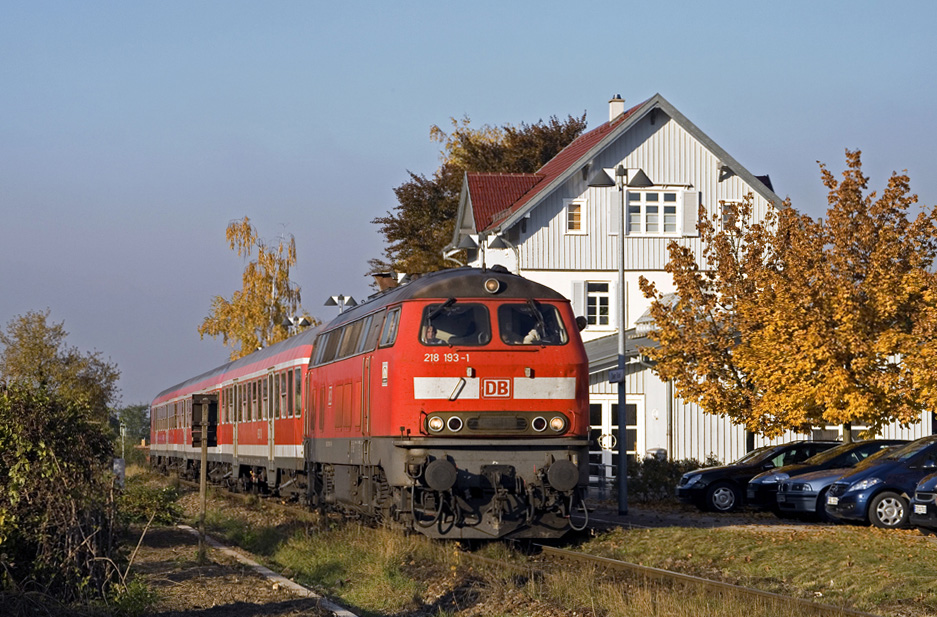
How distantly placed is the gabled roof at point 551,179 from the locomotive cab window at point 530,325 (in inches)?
903

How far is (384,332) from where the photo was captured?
16031mm

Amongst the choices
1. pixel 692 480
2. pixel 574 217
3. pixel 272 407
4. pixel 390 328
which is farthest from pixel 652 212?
pixel 390 328

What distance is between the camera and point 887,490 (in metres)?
19.5

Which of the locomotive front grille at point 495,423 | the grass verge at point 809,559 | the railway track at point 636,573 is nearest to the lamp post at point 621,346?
the grass verge at point 809,559

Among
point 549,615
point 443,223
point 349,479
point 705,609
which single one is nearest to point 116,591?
point 549,615

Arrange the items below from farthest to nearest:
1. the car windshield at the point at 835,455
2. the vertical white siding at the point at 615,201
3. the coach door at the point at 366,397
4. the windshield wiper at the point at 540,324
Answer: the vertical white siding at the point at 615,201 < the car windshield at the point at 835,455 < the coach door at the point at 366,397 < the windshield wiper at the point at 540,324

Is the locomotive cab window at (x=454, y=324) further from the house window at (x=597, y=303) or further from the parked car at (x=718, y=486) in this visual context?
the house window at (x=597, y=303)

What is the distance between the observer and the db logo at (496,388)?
49.3 ft

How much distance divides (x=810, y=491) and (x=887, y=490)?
7.90ft

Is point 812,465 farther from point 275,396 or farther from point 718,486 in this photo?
point 275,396

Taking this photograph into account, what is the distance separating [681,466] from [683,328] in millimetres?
3179

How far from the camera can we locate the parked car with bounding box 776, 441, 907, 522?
21.7 metres

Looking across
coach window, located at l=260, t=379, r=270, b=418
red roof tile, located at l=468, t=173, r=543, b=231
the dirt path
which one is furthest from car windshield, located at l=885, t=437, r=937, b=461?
red roof tile, located at l=468, t=173, r=543, b=231

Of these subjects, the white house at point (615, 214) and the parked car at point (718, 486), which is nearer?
the parked car at point (718, 486)
